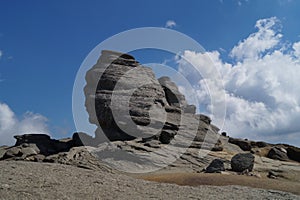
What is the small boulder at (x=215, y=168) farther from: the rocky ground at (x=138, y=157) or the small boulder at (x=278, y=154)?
the small boulder at (x=278, y=154)

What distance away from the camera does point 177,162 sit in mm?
30312

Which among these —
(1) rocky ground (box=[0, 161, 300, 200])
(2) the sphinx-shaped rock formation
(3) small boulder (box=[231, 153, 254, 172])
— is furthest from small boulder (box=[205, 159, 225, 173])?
(2) the sphinx-shaped rock formation

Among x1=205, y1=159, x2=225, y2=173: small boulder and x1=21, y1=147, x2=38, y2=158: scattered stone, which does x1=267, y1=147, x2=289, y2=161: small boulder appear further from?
x1=21, y1=147, x2=38, y2=158: scattered stone

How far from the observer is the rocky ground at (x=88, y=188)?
14539 millimetres

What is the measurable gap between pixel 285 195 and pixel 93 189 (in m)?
9.93

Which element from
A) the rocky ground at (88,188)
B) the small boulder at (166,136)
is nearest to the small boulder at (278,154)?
the small boulder at (166,136)

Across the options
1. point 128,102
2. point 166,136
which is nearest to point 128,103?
point 128,102

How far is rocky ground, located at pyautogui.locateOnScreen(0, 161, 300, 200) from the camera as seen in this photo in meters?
14.5

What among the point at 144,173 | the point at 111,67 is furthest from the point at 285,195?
the point at 111,67

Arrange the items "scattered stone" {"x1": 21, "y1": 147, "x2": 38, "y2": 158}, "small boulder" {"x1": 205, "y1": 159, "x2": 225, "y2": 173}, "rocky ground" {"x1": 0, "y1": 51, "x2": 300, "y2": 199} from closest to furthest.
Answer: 1. "rocky ground" {"x1": 0, "y1": 51, "x2": 300, "y2": 199}
2. "small boulder" {"x1": 205, "y1": 159, "x2": 225, "y2": 173}
3. "scattered stone" {"x1": 21, "y1": 147, "x2": 38, "y2": 158}

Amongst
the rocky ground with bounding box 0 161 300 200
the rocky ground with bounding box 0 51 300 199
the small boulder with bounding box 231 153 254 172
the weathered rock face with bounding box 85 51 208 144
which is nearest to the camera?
the rocky ground with bounding box 0 161 300 200

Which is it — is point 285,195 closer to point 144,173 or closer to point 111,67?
point 144,173

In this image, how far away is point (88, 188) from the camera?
1598 cm

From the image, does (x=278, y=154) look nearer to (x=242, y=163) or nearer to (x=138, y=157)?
(x=242, y=163)
